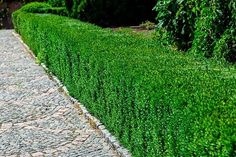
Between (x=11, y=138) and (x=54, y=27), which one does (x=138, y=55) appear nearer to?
(x=11, y=138)

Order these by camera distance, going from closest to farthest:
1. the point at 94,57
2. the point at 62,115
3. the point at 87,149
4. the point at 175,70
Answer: the point at 175,70
the point at 87,149
the point at 94,57
the point at 62,115

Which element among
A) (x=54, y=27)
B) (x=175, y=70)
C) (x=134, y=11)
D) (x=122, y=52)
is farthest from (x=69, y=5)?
(x=175, y=70)

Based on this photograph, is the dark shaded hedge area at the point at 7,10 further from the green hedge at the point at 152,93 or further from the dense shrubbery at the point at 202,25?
the dense shrubbery at the point at 202,25

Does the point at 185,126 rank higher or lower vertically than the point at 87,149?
higher

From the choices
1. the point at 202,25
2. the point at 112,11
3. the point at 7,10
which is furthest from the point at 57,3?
the point at 202,25

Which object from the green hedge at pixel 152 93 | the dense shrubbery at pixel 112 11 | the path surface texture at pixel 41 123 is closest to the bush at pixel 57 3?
the dense shrubbery at pixel 112 11

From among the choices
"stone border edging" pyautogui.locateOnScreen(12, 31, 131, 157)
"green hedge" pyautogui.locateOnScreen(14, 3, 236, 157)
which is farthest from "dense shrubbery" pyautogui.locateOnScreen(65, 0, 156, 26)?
"green hedge" pyautogui.locateOnScreen(14, 3, 236, 157)

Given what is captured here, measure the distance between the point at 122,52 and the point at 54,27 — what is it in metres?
4.31

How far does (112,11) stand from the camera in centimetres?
1767

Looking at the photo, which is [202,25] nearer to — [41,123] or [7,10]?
[41,123]

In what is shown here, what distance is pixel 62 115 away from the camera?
7.19 metres

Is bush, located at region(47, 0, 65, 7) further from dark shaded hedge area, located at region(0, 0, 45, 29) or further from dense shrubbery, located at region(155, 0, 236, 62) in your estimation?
dense shrubbery, located at region(155, 0, 236, 62)

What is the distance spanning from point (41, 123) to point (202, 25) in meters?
2.62

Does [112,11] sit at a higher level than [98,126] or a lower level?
higher
